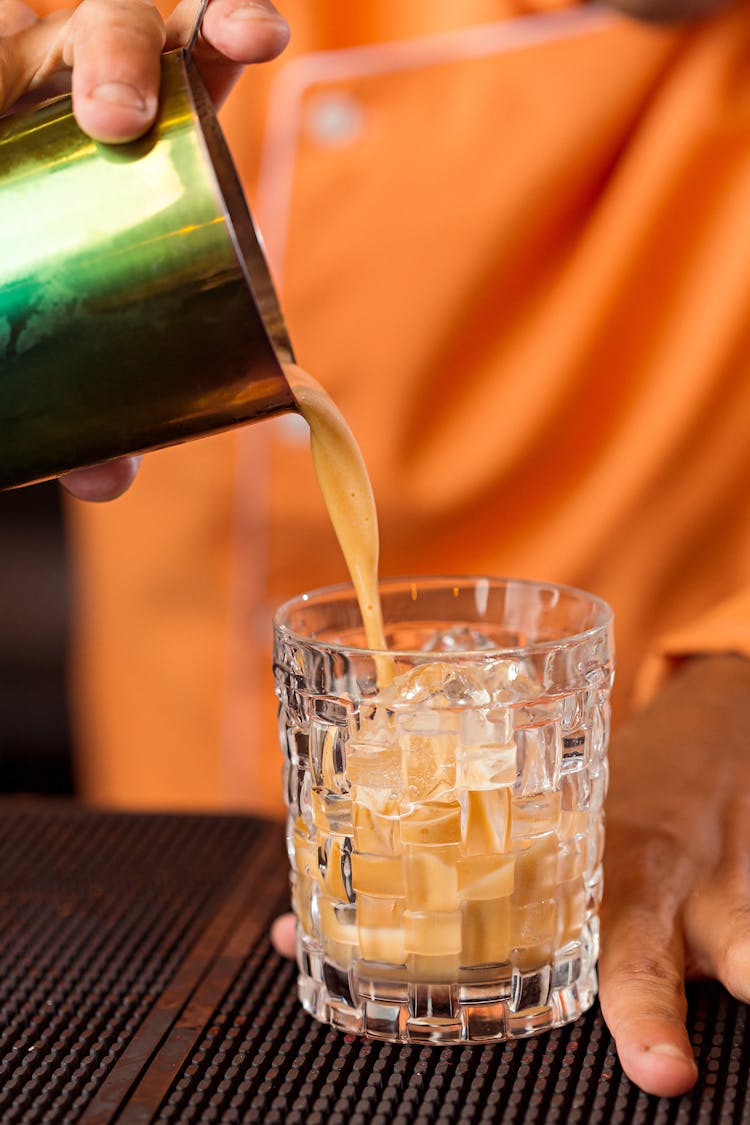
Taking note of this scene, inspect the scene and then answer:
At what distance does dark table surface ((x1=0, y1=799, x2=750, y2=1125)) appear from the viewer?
721mm

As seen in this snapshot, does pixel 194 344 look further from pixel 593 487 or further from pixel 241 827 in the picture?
pixel 593 487

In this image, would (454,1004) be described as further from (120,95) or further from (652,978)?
(120,95)

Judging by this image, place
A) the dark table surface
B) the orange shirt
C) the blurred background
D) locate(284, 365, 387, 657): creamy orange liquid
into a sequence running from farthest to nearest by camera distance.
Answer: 1. the blurred background
2. the orange shirt
3. locate(284, 365, 387, 657): creamy orange liquid
4. the dark table surface

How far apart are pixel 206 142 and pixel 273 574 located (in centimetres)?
82

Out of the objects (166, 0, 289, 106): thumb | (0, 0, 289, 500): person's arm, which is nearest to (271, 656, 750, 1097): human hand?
(0, 0, 289, 500): person's arm

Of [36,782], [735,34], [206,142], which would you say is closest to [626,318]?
[735,34]

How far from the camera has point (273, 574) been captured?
154 centimetres

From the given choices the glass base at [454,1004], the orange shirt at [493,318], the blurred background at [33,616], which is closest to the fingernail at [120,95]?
the glass base at [454,1004]

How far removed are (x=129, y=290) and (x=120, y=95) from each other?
0.34 feet

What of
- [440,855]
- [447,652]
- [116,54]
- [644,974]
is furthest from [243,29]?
[644,974]

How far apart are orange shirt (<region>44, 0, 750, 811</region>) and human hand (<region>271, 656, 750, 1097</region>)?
0.28 meters

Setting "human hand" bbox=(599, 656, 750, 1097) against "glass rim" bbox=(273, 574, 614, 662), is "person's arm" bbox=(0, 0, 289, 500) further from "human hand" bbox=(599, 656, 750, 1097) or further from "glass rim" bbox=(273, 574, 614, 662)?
"human hand" bbox=(599, 656, 750, 1097)

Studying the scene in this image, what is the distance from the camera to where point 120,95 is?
0.74 meters

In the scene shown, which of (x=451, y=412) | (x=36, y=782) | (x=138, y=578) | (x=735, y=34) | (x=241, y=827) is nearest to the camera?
(x=241, y=827)
